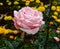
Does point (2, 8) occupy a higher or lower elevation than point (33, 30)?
lower

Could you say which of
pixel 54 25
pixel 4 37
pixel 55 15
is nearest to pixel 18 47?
pixel 4 37

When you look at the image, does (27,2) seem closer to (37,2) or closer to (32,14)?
(37,2)

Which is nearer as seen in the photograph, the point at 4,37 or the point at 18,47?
the point at 18,47

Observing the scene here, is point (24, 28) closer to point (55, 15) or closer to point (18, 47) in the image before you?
point (18, 47)

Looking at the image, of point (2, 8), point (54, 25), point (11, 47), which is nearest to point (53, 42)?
point (11, 47)

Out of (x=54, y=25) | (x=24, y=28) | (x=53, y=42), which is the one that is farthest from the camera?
(x=54, y=25)

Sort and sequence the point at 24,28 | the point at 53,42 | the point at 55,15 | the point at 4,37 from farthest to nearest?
1. the point at 55,15
2. the point at 4,37
3. the point at 53,42
4. the point at 24,28

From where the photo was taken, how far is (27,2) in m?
3.83

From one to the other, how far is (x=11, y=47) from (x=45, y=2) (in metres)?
2.04

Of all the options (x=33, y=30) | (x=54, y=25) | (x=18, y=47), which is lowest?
(x=54, y=25)

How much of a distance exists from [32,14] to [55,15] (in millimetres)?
1918

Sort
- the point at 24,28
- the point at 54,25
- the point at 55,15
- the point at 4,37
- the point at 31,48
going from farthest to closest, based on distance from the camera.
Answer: the point at 55,15 → the point at 54,25 → the point at 4,37 → the point at 31,48 → the point at 24,28

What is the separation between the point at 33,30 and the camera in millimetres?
1620

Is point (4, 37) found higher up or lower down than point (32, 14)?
lower down
